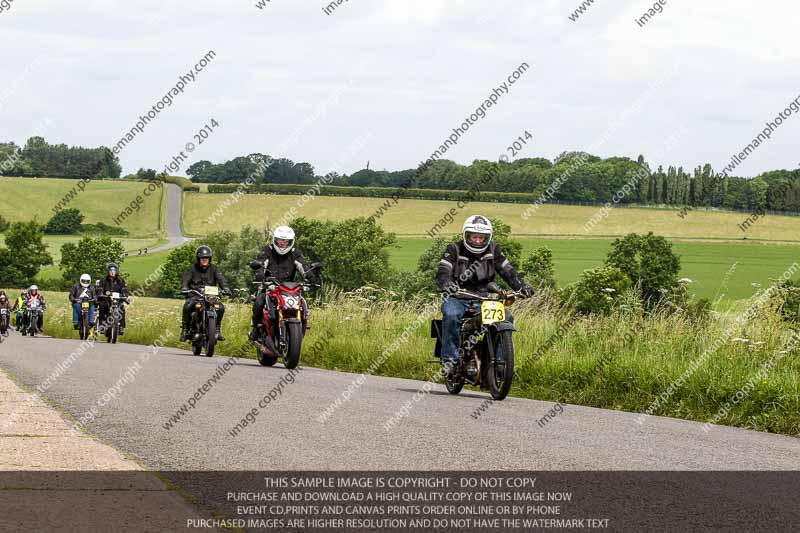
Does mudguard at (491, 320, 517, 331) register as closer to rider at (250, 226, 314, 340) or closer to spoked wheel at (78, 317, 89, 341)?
rider at (250, 226, 314, 340)

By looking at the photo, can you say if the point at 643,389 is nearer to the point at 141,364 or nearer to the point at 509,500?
the point at 509,500

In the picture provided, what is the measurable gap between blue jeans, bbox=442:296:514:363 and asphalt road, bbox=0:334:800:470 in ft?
1.61

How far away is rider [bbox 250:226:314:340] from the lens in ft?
54.6

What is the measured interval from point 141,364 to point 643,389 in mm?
8048

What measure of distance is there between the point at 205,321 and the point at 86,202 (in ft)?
403

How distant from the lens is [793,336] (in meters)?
11.9

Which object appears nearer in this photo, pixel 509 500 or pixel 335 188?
pixel 509 500

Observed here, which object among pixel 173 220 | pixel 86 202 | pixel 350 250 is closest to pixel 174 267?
pixel 350 250

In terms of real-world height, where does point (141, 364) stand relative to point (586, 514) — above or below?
below

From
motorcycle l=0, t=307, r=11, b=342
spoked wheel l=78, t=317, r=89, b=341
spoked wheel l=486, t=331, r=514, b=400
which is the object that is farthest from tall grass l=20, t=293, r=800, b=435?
motorcycle l=0, t=307, r=11, b=342

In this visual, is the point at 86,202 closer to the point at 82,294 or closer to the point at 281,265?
the point at 82,294

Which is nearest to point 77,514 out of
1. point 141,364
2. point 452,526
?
point 452,526

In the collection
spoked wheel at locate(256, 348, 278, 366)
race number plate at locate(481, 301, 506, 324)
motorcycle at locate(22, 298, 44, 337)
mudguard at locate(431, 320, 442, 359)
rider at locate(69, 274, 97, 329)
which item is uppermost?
race number plate at locate(481, 301, 506, 324)

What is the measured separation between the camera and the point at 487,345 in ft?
37.5
